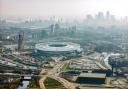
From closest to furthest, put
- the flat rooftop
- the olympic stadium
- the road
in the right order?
1. the road
2. the flat rooftop
3. the olympic stadium

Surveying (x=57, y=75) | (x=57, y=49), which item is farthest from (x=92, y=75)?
(x=57, y=49)

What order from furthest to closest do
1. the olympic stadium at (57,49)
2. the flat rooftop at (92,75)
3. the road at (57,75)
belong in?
1. the olympic stadium at (57,49)
2. the flat rooftop at (92,75)
3. the road at (57,75)

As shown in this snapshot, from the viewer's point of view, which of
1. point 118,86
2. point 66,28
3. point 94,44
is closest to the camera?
point 118,86

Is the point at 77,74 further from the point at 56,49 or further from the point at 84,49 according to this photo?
the point at 84,49

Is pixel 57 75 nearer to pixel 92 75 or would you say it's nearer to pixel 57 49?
pixel 92 75

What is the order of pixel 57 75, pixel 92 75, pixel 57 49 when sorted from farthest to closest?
pixel 57 49, pixel 57 75, pixel 92 75

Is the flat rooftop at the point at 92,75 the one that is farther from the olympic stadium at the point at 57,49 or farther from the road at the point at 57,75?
the olympic stadium at the point at 57,49

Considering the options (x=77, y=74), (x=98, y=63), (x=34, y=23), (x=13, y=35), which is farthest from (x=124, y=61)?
(x=34, y=23)

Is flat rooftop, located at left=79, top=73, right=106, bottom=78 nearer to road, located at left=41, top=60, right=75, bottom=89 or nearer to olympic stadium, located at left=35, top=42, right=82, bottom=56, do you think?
road, located at left=41, top=60, right=75, bottom=89
